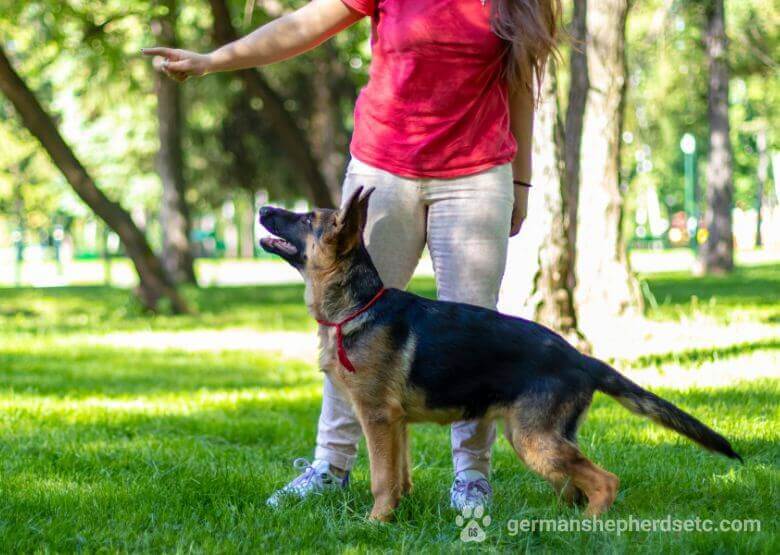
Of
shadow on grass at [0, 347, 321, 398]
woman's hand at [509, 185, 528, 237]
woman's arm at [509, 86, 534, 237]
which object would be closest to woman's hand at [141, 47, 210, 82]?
woman's arm at [509, 86, 534, 237]

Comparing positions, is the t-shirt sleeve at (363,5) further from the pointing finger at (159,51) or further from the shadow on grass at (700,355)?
→ the shadow on grass at (700,355)

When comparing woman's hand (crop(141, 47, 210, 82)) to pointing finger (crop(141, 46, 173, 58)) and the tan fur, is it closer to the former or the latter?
pointing finger (crop(141, 46, 173, 58))

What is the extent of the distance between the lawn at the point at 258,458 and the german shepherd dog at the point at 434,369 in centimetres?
29

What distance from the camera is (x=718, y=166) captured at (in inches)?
1043

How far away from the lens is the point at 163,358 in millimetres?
11227

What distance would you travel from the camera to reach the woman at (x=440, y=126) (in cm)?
473

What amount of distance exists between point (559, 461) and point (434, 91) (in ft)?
5.80

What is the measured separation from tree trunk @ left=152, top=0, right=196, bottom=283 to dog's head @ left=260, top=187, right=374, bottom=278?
1889 cm

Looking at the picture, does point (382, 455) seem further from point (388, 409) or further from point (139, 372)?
point (139, 372)

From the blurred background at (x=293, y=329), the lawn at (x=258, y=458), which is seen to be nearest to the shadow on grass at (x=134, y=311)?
the blurred background at (x=293, y=329)

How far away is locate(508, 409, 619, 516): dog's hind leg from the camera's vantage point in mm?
4414

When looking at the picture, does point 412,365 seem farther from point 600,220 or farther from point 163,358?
point 600,220

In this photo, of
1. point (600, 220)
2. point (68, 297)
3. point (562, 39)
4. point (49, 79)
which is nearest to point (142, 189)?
point (49, 79)

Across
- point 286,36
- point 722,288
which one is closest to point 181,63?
point 286,36
